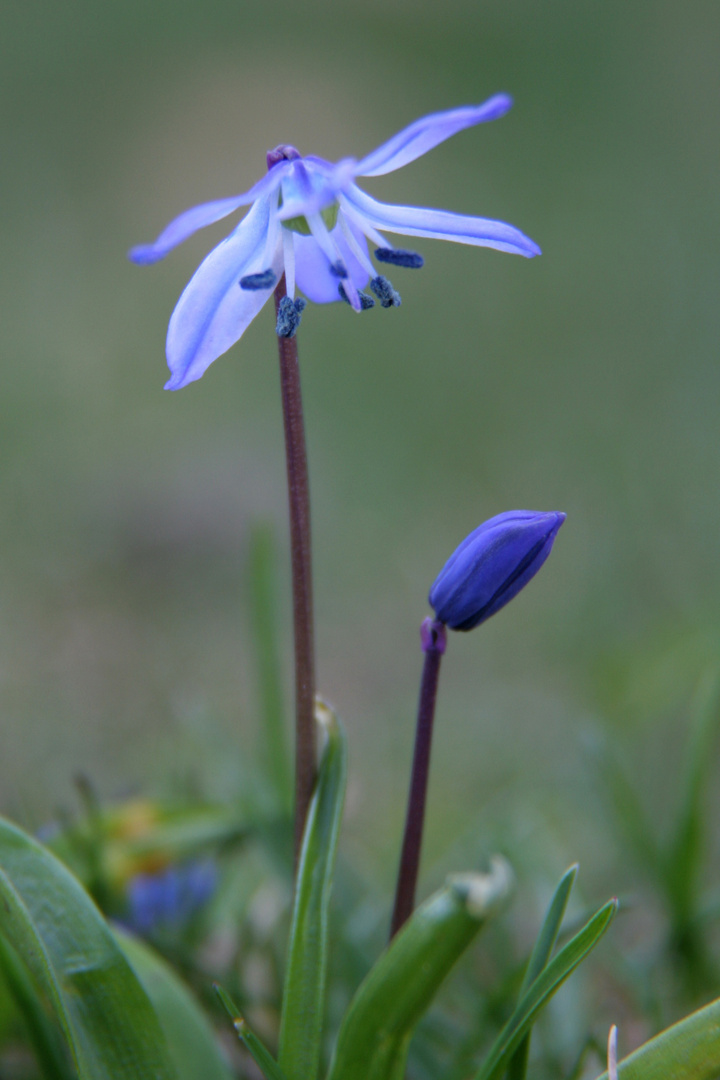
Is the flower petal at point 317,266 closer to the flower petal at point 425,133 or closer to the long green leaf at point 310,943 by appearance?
the flower petal at point 425,133

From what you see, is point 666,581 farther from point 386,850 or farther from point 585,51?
point 585,51

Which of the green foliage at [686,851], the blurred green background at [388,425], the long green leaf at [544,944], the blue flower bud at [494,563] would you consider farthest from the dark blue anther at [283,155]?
the green foliage at [686,851]

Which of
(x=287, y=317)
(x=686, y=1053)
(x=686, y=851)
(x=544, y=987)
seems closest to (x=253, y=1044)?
(x=544, y=987)

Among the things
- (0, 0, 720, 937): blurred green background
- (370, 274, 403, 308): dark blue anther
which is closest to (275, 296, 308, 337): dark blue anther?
(370, 274, 403, 308): dark blue anther

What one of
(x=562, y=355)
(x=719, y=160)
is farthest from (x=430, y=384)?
(x=719, y=160)

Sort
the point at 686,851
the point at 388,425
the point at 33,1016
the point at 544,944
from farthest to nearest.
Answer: the point at 388,425
the point at 686,851
the point at 33,1016
the point at 544,944

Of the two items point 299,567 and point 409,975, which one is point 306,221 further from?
Answer: point 409,975
